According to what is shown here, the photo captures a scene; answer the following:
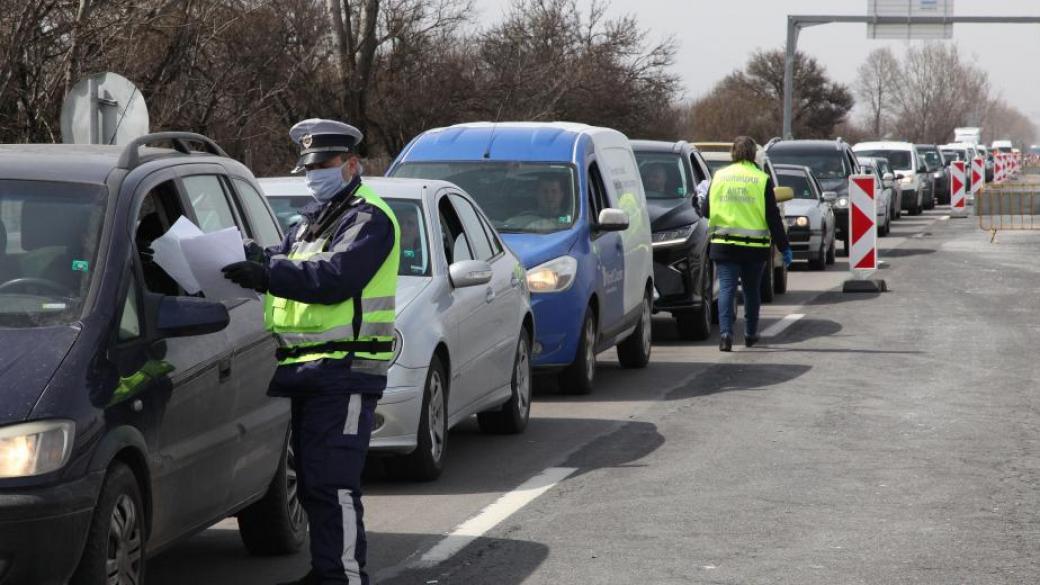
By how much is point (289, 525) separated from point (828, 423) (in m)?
4.99

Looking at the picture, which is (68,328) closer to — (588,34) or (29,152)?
(29,152)

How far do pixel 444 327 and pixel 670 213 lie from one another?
8211 millimetres

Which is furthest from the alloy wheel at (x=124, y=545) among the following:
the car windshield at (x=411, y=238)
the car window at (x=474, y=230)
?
the car window at (x=474, y=230)

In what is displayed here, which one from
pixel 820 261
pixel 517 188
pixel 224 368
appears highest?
pixel 517 188

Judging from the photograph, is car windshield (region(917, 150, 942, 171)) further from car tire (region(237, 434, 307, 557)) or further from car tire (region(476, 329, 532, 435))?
car tire (region(237, 434, 307, 557))

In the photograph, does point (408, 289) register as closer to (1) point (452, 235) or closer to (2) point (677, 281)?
(1) point (452, 235)

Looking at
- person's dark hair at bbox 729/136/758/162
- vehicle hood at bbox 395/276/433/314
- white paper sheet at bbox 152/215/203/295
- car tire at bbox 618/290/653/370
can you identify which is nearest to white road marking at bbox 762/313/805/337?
person's dark hair at bbox 729/136/758/162

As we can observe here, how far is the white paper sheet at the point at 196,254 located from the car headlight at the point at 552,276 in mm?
6565

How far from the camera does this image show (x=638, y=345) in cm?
1482

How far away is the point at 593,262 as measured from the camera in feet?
42.8

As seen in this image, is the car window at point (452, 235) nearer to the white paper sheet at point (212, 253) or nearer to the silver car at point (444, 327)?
the silver car at point (444, 327)

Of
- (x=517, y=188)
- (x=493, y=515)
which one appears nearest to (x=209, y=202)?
(x=493, y=515)

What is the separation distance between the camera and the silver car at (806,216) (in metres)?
25.8

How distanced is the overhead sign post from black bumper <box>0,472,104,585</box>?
16.7m
